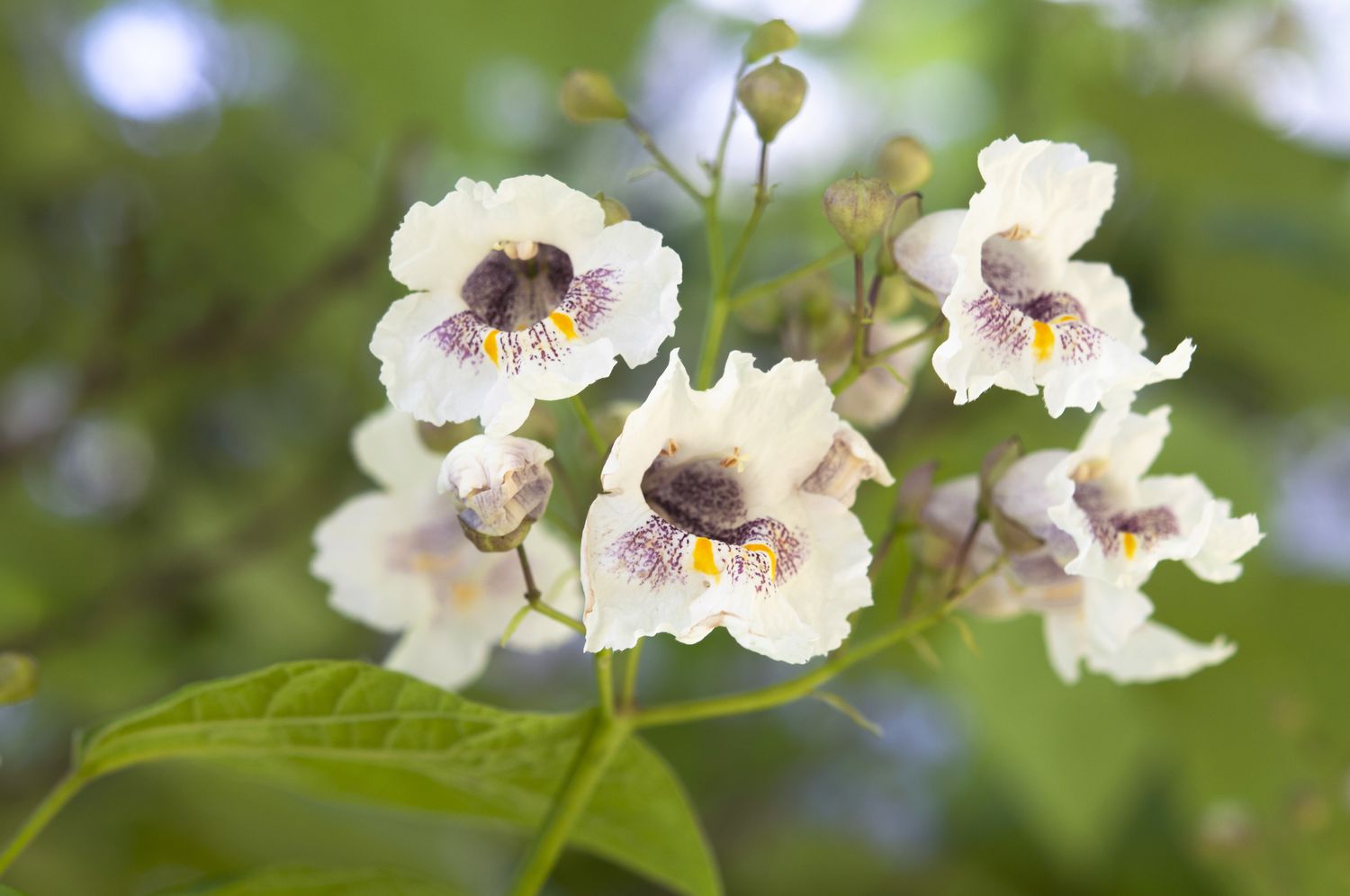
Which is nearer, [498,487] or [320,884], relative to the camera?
[498,487]

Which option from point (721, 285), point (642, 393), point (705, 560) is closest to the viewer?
point (705, 560)

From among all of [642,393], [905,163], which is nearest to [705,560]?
[905,163]

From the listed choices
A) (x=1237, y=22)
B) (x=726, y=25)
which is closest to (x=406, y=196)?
(x=726, y=25)

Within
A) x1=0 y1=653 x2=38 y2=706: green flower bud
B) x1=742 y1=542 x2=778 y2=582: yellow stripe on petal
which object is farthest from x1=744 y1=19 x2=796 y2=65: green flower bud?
x1=0 y1=653 x2=38 y2=706: green flower bud

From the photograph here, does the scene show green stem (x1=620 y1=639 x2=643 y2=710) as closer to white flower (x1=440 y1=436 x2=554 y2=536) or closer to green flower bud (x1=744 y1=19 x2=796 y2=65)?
white flower (x1=440 y1=436 x2=554 y2=536)

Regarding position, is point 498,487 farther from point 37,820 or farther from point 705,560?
point 37,820

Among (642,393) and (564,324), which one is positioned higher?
(564,324)

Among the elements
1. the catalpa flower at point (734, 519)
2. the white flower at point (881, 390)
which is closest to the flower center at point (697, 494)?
the catalpa flower at point (734, 519)

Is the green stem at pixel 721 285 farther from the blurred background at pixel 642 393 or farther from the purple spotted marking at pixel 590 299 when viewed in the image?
the blurred background at pixel 642 393
